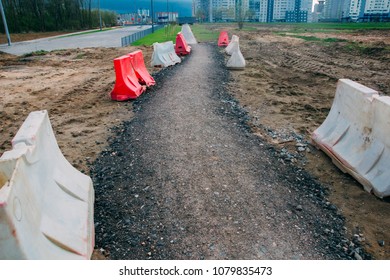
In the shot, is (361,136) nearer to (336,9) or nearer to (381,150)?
(381,150)

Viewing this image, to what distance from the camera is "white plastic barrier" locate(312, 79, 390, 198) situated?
13.1 ft

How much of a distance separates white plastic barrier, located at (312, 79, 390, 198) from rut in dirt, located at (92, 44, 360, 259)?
63 centimetres

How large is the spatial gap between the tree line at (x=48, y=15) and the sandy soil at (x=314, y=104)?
39.0 meters

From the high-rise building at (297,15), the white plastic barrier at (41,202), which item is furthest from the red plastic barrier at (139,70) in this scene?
the high-rise building at (297,15)

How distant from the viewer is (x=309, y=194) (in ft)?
13.6

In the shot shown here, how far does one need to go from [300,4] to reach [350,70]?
160m

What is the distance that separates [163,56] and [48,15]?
45.6m

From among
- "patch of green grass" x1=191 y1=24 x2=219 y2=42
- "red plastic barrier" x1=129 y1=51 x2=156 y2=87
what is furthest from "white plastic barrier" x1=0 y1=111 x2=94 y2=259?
"patch of green grass" x1=191 y1=24 x2=219 y2=42

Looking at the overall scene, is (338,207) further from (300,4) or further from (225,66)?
(300,4)

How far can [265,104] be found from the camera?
26.7 ft

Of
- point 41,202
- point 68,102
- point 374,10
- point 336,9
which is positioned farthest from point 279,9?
point 41,202

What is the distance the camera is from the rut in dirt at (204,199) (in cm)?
315
